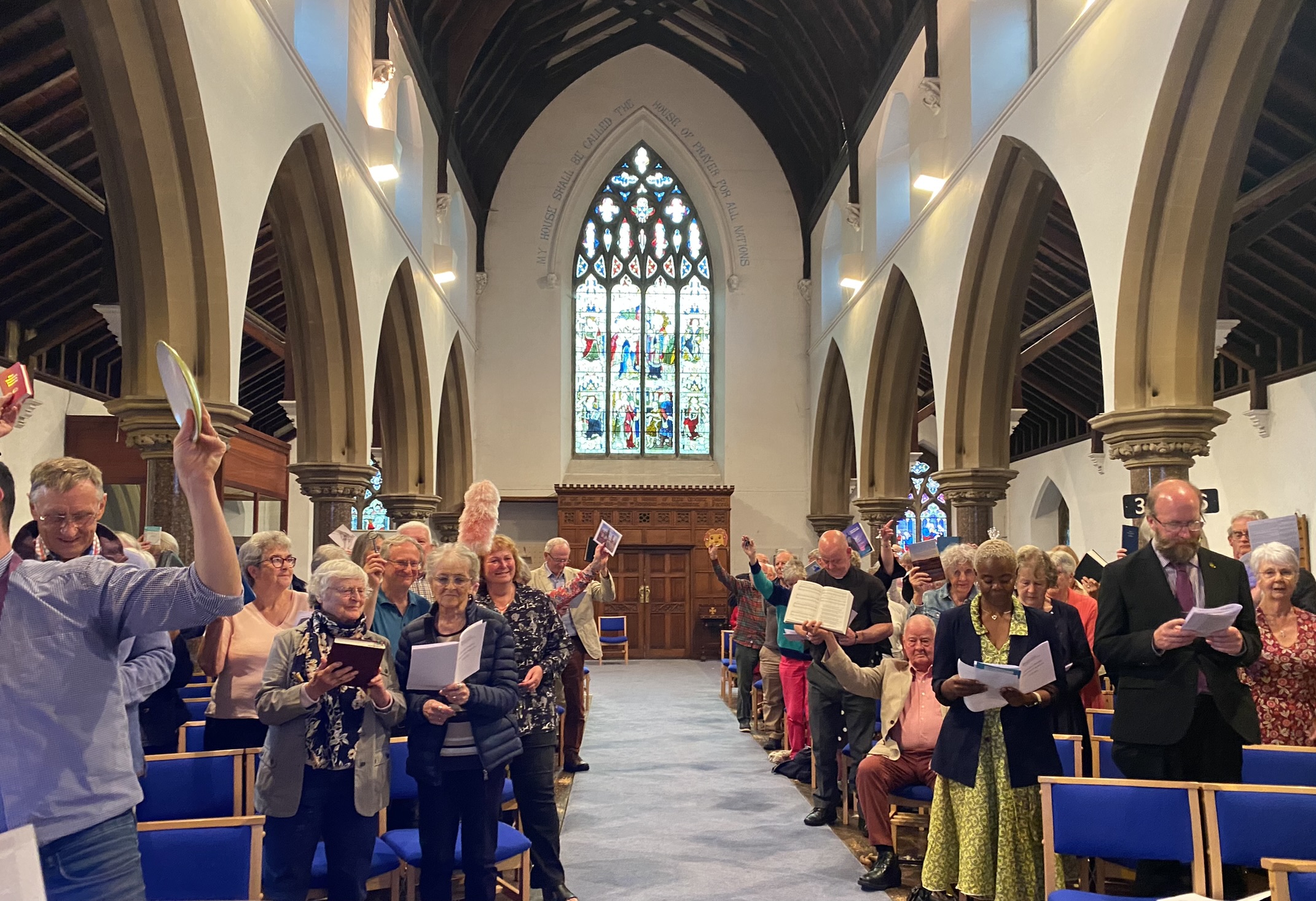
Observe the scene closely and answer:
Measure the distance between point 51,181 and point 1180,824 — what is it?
8.86m

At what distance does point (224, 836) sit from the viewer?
8.79ft

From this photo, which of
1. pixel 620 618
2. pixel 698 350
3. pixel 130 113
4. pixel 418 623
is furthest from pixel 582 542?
pixel 418 623

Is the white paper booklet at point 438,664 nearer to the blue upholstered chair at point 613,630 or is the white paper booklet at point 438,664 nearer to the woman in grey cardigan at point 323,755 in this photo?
the woman in grey cardigan at point 323,755

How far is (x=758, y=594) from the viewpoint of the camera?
866cm

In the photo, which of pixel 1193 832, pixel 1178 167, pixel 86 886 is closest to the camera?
pixel 86 886

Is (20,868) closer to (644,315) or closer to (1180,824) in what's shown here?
(1180,824)

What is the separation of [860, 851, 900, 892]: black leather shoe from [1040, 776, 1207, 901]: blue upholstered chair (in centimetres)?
144

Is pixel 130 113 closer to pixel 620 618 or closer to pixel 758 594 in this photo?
pixel 758 594

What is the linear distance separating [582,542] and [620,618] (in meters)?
1.99

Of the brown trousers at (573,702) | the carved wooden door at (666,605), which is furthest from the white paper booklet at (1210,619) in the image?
the carved wooden door at (666,605)

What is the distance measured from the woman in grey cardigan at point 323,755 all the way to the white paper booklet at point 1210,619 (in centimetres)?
229

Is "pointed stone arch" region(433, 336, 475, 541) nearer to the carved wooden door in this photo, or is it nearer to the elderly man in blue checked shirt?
the carved wooden door

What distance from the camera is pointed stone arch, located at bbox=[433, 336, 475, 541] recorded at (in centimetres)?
1550

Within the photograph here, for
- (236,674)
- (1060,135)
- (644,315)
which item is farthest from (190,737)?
(644,315)
